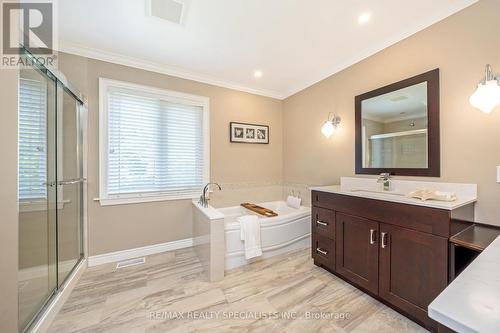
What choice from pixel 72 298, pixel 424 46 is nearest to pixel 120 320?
pixel 72 298

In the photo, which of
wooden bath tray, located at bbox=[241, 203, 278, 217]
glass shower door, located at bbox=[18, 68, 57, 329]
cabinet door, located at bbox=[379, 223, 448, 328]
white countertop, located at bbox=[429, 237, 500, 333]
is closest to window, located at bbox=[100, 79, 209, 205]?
glass shower door, located at bbox=[18, 68, 57, 329]

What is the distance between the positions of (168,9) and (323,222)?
258 centimetres

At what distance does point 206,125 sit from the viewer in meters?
3.03

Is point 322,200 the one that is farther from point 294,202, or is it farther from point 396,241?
point 294,202

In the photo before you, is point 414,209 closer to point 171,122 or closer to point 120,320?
point 120,320

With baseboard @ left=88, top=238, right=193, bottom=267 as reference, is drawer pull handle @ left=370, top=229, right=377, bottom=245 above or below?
above

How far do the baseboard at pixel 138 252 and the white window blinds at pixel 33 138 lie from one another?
1.00m

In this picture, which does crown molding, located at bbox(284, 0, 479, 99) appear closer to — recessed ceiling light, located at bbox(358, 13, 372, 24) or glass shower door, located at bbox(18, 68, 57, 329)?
recessed ceiling light, located at bbox(358, 13, 372, 24)

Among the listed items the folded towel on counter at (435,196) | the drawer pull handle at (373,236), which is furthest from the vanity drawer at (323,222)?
the folded towel on counter at (435,196)

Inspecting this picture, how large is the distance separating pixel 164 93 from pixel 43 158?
1.51 metres

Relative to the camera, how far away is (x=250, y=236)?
2334 millimetres

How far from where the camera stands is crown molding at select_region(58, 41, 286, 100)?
2.25 meters

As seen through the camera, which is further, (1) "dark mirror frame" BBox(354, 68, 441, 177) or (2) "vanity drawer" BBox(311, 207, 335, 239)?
(2) "vanity drawer" BBox(311, 207, 335, 239)

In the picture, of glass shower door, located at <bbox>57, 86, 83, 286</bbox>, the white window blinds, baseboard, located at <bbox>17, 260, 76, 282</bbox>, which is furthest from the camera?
glass shower door, located at <bbox>57, 86, 83, 286</bbox>
